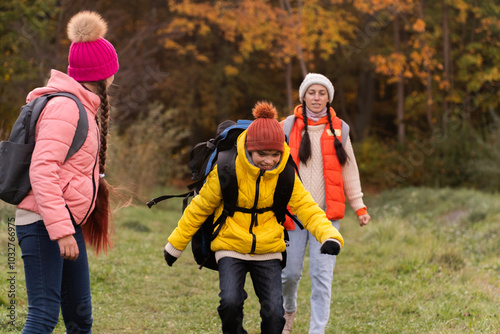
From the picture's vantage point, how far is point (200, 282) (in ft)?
24.7

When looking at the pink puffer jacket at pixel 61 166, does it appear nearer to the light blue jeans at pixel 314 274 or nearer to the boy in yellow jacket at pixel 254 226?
the boy in yellow jacket at pixel 254 226

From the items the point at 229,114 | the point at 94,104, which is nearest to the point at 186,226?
the point at 94,104

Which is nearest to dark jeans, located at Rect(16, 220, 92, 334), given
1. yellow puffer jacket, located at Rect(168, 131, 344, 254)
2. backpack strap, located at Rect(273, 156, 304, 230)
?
yellow puffer jacket, located at Rect(168, 131, 344, 254)

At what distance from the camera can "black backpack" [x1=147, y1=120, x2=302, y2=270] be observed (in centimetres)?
377

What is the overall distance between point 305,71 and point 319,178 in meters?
15.5

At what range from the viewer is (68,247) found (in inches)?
120

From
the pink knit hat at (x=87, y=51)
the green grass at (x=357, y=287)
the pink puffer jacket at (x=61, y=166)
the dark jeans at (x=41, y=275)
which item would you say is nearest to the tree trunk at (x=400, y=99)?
the green grass at (x=357, y=287)

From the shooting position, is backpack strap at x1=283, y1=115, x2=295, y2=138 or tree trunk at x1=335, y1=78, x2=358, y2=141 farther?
tree trunk at x1=335, y1=78, x2=358, y2=141

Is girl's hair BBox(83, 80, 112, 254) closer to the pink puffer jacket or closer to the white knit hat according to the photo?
the pink puffer jacket

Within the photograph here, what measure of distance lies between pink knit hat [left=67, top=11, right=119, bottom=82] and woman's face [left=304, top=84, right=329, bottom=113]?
1.93 meters

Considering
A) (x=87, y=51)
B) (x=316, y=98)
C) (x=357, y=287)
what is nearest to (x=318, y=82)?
(x=316, y=98)

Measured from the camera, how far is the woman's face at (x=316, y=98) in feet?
16.2

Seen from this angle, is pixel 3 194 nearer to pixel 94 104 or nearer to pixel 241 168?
pixel 94 104

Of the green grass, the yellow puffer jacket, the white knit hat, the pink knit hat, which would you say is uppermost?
the pink knit hat
